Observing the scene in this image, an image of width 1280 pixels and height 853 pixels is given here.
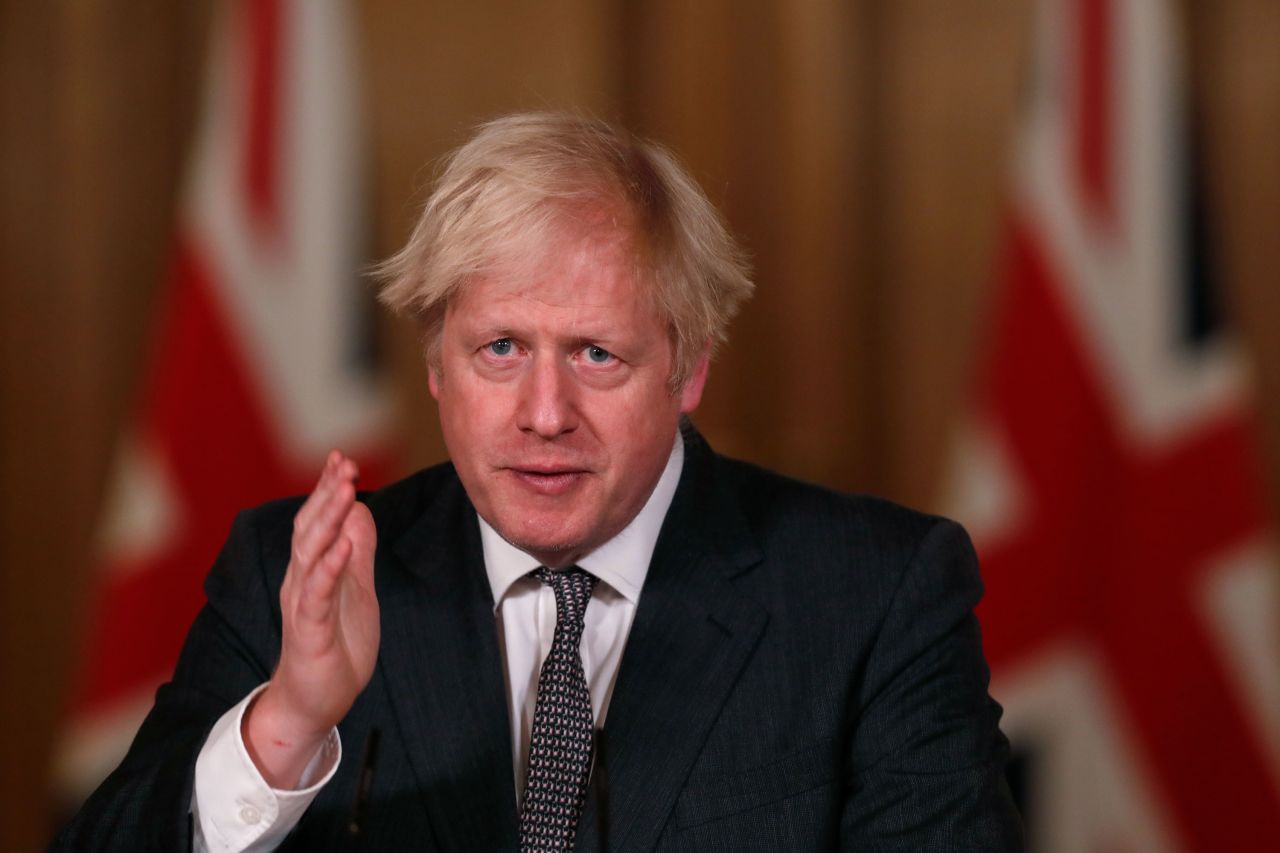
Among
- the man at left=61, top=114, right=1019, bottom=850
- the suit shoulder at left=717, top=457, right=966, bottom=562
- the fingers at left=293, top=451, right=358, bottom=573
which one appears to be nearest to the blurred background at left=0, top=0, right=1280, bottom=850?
the suit shoulder at left=717, top=457, right=966, bottom=562

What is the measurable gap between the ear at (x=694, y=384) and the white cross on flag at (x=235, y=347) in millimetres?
1610

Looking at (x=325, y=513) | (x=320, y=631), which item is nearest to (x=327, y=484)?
(x=325, y=513)

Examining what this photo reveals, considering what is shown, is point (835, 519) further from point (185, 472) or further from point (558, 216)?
point (185, 472)

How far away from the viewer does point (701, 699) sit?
1735 mm

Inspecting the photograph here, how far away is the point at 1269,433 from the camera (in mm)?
3318

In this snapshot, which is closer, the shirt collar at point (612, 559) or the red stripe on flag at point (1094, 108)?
the shirt collar at point (612, 559)

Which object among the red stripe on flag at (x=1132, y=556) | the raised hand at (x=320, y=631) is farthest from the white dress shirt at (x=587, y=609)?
the red stripe on flag at (x=1132, y=556)

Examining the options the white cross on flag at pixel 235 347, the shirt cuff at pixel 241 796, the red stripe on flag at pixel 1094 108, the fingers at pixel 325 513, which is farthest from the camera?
the white cross on flag at pixel 235 347

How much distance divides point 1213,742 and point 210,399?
238 cm

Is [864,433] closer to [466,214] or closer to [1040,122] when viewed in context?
[1040,122]

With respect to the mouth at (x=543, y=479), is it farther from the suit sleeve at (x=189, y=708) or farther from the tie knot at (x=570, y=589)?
the suit sleeve at (x=189, y=708)

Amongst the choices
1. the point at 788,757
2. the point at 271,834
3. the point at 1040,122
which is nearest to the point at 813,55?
the point at 1040,122

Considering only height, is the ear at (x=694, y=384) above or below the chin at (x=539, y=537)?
above

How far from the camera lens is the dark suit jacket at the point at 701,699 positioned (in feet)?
5.42
